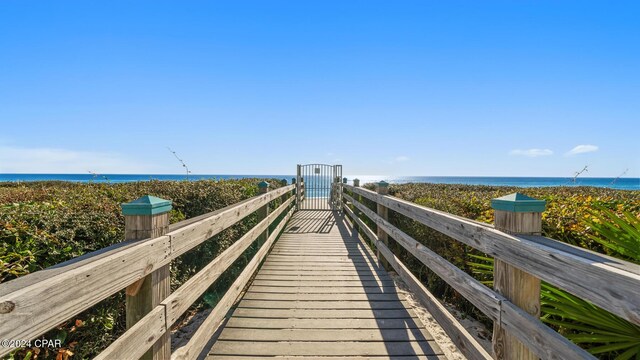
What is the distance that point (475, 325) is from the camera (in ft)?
12.0

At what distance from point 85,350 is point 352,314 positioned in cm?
224

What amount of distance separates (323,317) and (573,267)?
7.94ft

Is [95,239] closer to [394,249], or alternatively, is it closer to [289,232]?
[394,249]

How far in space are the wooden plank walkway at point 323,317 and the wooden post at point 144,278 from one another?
1116 millimetres

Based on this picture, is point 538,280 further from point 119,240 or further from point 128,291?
point 119,240

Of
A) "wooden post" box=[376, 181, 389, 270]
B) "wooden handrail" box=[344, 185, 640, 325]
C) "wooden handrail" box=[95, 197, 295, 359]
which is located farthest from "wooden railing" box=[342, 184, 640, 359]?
"wooden post" box=[376, 181, 389, 270]

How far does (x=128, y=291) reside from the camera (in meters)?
1.69

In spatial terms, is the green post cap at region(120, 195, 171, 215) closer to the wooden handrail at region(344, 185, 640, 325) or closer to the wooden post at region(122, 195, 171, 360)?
the wooden post at region(122, 195, 171, 360)

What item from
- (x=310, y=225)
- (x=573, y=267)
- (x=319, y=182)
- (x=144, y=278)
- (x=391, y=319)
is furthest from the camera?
(x=319, y=182)

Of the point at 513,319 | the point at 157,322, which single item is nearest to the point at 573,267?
the point at 513,319

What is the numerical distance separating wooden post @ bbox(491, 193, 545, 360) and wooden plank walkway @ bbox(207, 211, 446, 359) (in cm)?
92

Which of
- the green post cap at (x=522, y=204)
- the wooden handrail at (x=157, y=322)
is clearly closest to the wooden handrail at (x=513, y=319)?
the green post cap at (x=522, y=204)

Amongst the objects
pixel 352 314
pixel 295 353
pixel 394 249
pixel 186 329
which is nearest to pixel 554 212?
pixel 352 314

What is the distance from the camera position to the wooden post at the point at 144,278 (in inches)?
67.2
